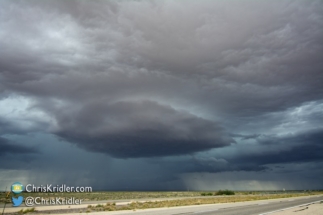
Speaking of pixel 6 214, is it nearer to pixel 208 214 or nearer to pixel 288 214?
pixel 208 214

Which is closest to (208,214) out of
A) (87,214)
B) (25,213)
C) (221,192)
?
(87,214)

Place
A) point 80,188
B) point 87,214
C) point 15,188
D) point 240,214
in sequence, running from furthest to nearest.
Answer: point 80,188
point 87,214
point 240,214
point 15,188

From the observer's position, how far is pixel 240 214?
23.7 metres

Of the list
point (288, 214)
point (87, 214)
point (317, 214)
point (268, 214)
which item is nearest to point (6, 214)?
point (87, 214)

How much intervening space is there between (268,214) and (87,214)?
1749 centimetres

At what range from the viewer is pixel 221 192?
379 feet

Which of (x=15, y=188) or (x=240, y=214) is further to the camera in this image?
(x=240, y=214)

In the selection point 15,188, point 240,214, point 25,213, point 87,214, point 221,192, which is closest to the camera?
point 15,188

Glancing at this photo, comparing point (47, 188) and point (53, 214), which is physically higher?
point (47, 188)

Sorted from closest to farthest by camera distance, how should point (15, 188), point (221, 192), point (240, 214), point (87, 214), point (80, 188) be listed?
point (15, 188) < point (240, 214) < point (87, 214) < point (80, 188) < point (221, 192)

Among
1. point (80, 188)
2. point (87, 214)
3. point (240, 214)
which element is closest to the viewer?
point (240, 214)

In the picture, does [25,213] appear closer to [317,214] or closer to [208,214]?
[208,214]

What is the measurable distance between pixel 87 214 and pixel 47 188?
16.7 feet

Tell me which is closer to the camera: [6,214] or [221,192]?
[6,214]
